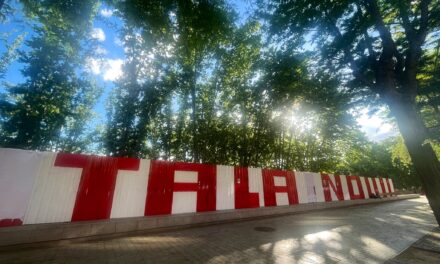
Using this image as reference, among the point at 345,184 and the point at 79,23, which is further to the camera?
the point at 345,184

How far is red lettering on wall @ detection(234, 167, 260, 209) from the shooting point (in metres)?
11.6

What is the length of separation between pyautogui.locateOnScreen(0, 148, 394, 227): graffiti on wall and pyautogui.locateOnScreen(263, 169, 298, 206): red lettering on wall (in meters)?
0.06

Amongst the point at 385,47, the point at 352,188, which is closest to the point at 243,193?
the point at 385,47

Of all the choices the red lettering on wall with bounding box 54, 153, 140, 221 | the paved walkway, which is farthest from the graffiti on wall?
the paved walkway

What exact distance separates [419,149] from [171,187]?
905cm

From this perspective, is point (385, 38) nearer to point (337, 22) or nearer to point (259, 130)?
point (337, 22)

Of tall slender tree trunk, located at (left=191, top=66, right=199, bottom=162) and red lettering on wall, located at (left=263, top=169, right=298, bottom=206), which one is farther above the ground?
tall slender tree trunk, located at (left=191, top=66, right=199, bottom=162)

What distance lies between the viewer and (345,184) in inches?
789

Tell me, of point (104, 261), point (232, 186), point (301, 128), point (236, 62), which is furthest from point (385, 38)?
point (301, 128)

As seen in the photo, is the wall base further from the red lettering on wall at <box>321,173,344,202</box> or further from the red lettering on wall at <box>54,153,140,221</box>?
the red lettering on wall at <box>321,173,344,202</box>

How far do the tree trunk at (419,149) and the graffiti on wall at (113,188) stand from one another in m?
7.72

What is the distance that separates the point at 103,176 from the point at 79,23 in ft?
18.9

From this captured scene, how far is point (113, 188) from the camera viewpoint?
25.6 feet

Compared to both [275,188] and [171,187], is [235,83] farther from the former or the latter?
[171,187]
